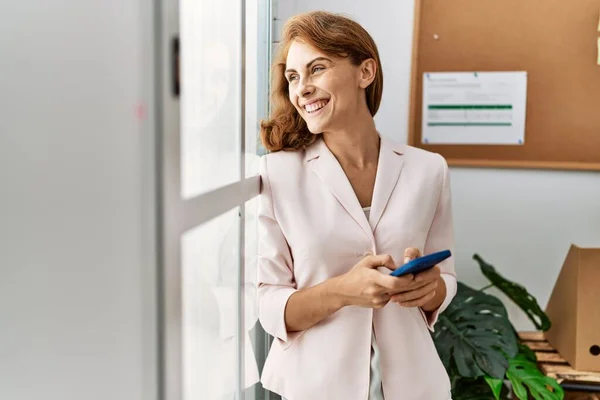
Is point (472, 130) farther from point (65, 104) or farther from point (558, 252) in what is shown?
point (65, 104)

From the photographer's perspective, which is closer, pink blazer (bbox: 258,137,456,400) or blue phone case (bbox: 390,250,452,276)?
blue phone case (bbox: 390,250,452,276)

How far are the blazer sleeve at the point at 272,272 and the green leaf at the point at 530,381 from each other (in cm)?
75

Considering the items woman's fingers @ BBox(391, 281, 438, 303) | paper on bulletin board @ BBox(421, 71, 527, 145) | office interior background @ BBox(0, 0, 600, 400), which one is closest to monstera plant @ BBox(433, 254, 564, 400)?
paper on bulletin board @ BBox(421, 71, 527, 145)

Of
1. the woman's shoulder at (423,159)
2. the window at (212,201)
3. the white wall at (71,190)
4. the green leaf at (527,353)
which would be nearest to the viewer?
the white wall at (71,190)

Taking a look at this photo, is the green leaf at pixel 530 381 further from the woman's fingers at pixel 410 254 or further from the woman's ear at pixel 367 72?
the woman's ear at pixel 367 72

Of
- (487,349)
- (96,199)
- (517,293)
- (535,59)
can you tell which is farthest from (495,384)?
(96,199)

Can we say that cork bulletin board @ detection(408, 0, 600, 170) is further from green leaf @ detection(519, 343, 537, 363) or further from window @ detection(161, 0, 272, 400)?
window @ detection(161, 0, 272, 400)

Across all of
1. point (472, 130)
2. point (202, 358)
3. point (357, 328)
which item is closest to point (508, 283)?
point (472, 130)

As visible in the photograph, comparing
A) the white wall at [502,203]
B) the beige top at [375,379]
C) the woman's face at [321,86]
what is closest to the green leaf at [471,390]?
the white wall at [502,203]

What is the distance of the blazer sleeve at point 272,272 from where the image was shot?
3.56 ft

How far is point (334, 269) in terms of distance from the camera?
1089 mm

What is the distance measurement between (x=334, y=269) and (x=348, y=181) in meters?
0.16

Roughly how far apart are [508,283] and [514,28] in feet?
2.47

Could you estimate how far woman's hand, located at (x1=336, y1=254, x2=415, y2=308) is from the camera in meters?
0.98
